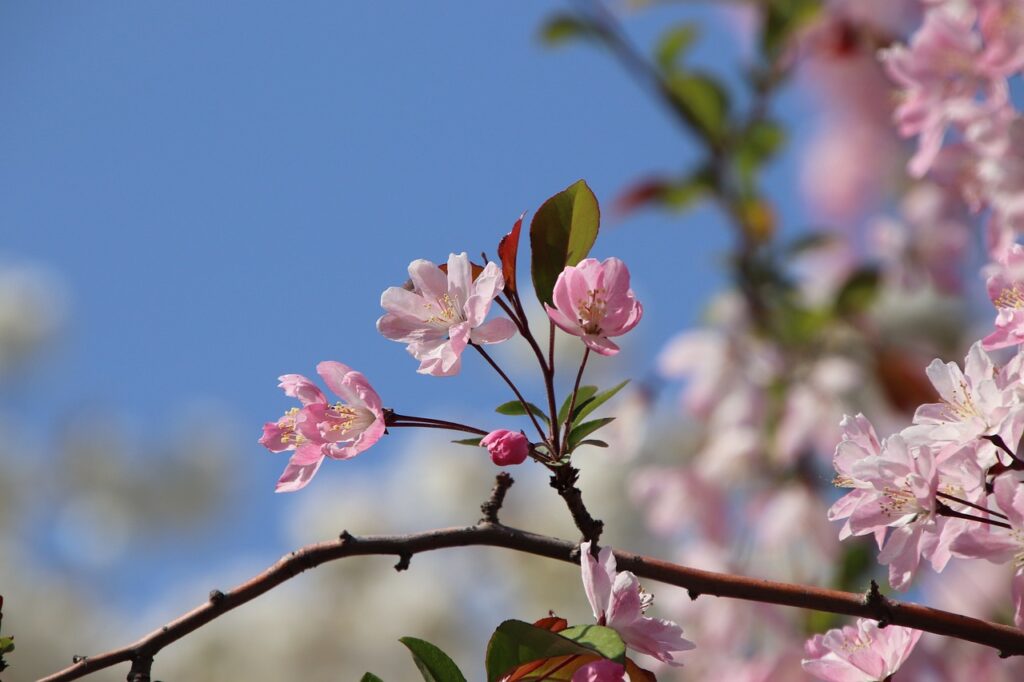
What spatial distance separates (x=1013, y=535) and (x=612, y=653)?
0.18 metres

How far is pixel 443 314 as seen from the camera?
1.63ft

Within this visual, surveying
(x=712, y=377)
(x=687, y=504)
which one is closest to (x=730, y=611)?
(x=687, y=504)

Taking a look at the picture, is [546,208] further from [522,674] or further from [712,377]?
[712,377]

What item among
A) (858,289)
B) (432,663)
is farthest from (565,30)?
(432,663)

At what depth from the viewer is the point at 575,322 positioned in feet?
1.59

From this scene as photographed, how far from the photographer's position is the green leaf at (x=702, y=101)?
154 cm

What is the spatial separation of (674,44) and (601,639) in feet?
4.08

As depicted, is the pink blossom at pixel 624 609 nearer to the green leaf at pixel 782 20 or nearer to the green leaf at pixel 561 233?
the green leaf at pixel 561 233

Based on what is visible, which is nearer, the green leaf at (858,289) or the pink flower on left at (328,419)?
the pink flower on left at (328,419)

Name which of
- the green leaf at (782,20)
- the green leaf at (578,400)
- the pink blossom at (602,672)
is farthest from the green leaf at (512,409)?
the green leaf at (782,20)

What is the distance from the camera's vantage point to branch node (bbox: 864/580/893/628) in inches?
17.2

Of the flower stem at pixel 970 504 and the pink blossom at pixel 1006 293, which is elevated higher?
the pink blossom at pixel 1006 293

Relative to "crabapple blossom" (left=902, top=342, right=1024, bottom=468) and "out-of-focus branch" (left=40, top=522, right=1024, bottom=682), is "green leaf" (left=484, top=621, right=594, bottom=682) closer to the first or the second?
"out-of-focus branch" (left=40, top=522, right=1024, bottom=682)

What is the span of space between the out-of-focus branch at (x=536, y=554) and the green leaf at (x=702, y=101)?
119 centimetres
